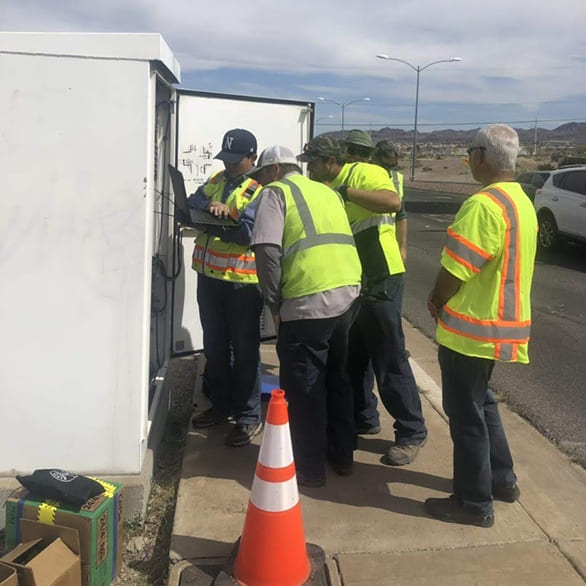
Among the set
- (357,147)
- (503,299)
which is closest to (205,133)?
(357,147)

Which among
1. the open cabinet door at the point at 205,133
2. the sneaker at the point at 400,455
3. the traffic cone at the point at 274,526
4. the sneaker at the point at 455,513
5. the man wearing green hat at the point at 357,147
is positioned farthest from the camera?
the open cabinet door at the point at 205,133

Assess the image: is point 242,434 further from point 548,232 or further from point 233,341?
point 548,232

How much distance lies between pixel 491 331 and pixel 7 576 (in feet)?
7.21

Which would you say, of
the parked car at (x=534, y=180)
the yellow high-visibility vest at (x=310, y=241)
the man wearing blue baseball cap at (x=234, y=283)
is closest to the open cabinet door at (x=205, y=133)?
the man wearing blue baseball cap at (x=234, y=283)

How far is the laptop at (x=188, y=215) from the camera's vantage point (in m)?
3.87

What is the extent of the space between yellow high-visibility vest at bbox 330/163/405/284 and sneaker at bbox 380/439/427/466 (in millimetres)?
995

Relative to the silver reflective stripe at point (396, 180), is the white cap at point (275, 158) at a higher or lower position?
higher

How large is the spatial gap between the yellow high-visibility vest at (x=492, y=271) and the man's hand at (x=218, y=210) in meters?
1.41

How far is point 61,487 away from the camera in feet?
9.03

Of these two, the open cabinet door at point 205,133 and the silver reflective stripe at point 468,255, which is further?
the open cabinet door at point 205,133

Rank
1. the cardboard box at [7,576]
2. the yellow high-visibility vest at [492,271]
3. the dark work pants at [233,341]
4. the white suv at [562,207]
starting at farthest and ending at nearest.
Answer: the white suv at [562,207] < the dark work pants at [233,341] < the yellow high-visibility vest at [492,271] < the cardboard box at [7,576]

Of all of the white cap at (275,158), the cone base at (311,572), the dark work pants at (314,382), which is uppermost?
the white cap at (275,158)

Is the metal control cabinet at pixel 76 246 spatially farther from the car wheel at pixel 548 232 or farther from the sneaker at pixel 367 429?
the car wheel at pixel 548 232

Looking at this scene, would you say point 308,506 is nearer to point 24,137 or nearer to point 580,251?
point 24,137
